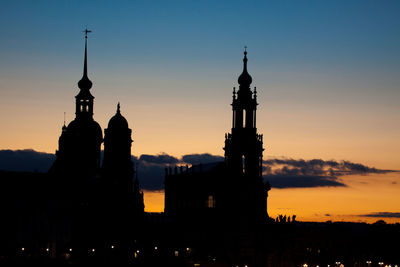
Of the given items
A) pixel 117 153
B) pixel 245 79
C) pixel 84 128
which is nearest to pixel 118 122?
pixel 117 153

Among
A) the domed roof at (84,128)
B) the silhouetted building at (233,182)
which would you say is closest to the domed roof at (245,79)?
the silhouetted building at (233,182)

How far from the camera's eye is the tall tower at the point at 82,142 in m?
138

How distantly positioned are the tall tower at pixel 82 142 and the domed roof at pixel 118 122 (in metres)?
3.38

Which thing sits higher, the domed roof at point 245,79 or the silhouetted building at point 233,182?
the domed roof at point 245,79

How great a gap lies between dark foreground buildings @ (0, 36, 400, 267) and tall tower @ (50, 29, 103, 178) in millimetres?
163

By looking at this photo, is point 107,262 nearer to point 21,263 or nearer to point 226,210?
point 21,263

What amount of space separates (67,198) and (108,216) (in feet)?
28.7

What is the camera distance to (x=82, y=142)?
139500 mm

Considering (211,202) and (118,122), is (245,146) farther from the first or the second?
(118,122)

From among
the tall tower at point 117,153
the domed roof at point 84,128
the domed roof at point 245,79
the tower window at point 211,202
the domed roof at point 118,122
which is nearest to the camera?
the domed roof at point 245,79

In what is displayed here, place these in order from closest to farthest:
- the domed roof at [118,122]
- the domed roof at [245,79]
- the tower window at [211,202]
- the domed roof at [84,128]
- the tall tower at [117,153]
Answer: the domed roof at [245,79] → the tower window at [211,202] → the tall tower at [117,153] → the domed roof at [118,122] → the domed roof at [84,128]

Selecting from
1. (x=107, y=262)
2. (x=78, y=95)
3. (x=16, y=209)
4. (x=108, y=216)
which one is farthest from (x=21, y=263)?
(x=78, y=95)

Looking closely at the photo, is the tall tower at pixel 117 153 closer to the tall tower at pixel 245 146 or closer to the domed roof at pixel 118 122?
the domed roof at pixel 118 122

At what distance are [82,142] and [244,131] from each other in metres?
32.3
